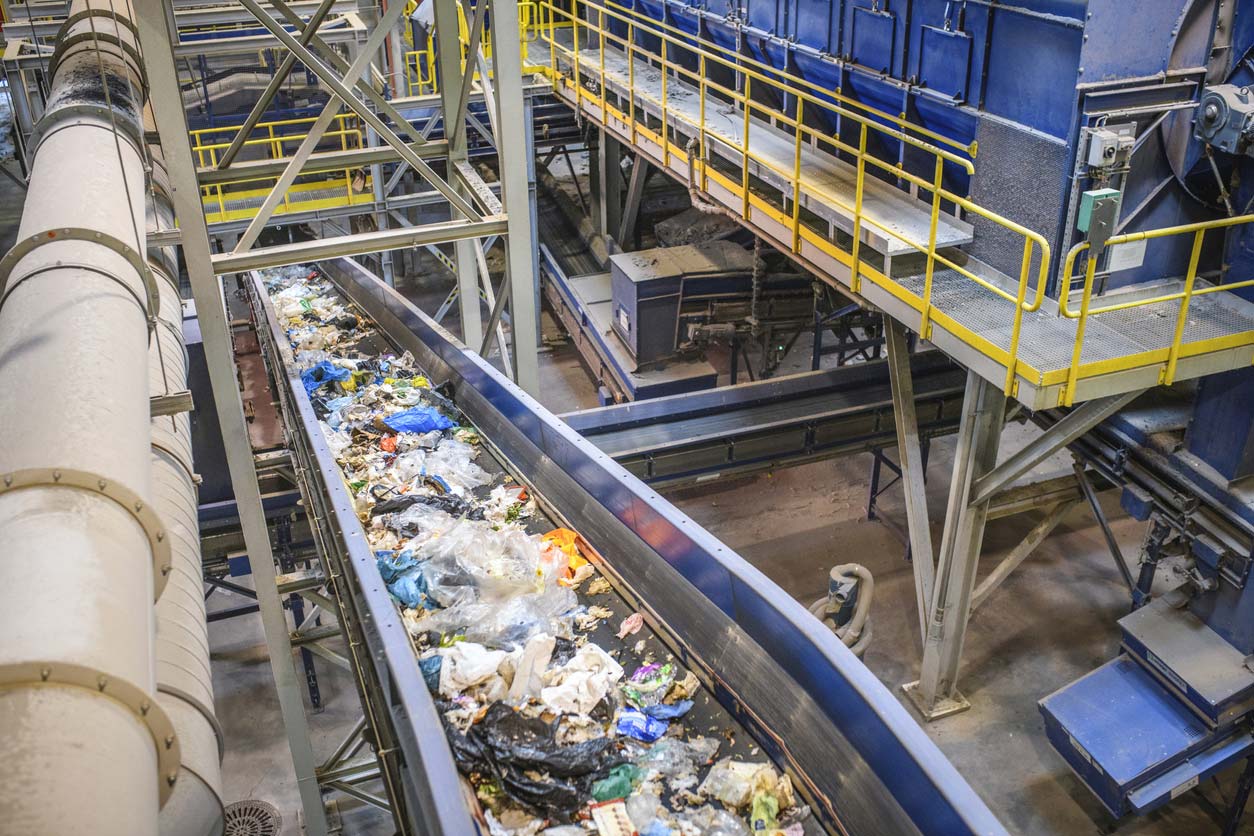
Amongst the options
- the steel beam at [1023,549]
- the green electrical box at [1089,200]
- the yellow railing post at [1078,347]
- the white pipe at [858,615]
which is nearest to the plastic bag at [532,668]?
the white pipe at [858,615]

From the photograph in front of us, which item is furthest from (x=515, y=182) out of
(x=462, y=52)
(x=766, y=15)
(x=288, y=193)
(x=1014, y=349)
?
(x=462, y=52)

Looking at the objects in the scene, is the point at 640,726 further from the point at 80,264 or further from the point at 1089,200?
the point at 1089,200

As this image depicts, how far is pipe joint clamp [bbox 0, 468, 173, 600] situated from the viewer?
6.39 ft

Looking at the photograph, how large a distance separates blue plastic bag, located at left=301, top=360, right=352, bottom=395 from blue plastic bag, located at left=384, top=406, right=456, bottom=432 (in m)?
1.08

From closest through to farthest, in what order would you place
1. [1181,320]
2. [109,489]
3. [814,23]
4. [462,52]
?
1. [109,489]
2. [1181,320]
3. [814,23]
4. [462,52]

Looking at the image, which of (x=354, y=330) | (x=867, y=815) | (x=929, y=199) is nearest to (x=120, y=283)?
(x=867, y=815)

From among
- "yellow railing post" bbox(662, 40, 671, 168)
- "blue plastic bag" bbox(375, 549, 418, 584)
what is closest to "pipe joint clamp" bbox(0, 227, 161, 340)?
"blue plastic bag" bbox(375, 549, 418, 584)

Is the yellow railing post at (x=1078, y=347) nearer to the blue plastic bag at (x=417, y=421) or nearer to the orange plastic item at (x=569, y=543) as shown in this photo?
the orange plastic item at (x=569, y=543)

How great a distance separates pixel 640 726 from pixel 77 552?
2.54 metres

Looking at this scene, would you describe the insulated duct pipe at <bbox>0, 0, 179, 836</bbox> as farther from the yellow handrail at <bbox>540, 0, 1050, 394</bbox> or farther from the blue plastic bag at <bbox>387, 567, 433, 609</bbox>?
the yellow handrail at <bbox>540, 0, 1050, 394</bbox>

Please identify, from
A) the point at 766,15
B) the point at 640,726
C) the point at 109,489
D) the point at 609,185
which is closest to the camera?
the point at 109,489

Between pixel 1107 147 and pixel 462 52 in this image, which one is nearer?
pixel 1107 147

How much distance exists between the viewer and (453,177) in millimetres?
7508

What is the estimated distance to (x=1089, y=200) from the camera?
5.86 metres
